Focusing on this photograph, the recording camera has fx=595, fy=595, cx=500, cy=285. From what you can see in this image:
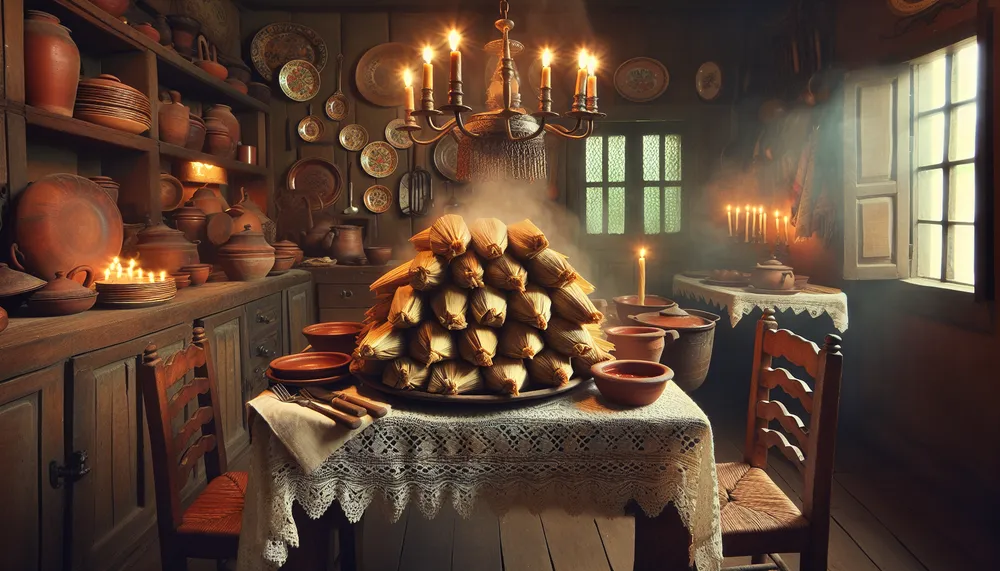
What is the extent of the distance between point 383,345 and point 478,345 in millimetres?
229

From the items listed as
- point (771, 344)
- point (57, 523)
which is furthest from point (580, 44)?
point (57, 523)

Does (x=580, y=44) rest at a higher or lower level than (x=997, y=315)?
higher

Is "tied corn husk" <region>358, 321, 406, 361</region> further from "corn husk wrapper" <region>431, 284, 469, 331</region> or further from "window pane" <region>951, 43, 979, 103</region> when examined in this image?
"window pane" <region>951, 43, 979, 103</region>

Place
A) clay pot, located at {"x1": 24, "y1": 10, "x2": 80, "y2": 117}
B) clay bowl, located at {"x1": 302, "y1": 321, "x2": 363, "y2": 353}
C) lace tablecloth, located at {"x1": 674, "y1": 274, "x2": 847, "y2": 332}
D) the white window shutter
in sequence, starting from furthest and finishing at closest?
lace tablecloth, located at {"x1": 674, "y1": 274, "x2": 847, "y2": 332}
the white window shutter
clay pot, located at {"x1": 24, "y1": 10, "x2": 80, "y2": 117}
clay bowl, located at {"x1": 302, "y1": 321, "x2": 363, "y2": 353}

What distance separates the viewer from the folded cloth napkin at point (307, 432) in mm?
1298

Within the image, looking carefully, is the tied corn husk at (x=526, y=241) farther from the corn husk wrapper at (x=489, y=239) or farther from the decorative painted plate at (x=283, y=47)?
the decorative painted plate at (x=283, y=47)

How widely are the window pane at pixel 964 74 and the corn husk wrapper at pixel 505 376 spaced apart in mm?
3000

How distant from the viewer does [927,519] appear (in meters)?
2.56

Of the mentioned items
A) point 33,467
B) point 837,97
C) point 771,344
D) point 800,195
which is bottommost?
point 33,467

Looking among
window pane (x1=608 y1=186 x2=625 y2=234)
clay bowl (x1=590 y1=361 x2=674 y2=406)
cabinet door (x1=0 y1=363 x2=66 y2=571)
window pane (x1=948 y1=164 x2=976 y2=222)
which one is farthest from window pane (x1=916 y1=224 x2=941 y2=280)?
cabinet door (x1=0 y1=363 x2=66 y2=571)

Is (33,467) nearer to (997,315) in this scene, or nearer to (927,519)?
(927,519)

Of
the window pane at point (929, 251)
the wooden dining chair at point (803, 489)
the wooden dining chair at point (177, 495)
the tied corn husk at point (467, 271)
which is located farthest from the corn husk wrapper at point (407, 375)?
the window pane at point (929, 251)

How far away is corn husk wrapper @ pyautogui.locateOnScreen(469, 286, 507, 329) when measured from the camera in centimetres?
144

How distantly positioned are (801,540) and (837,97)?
10.8 feet
